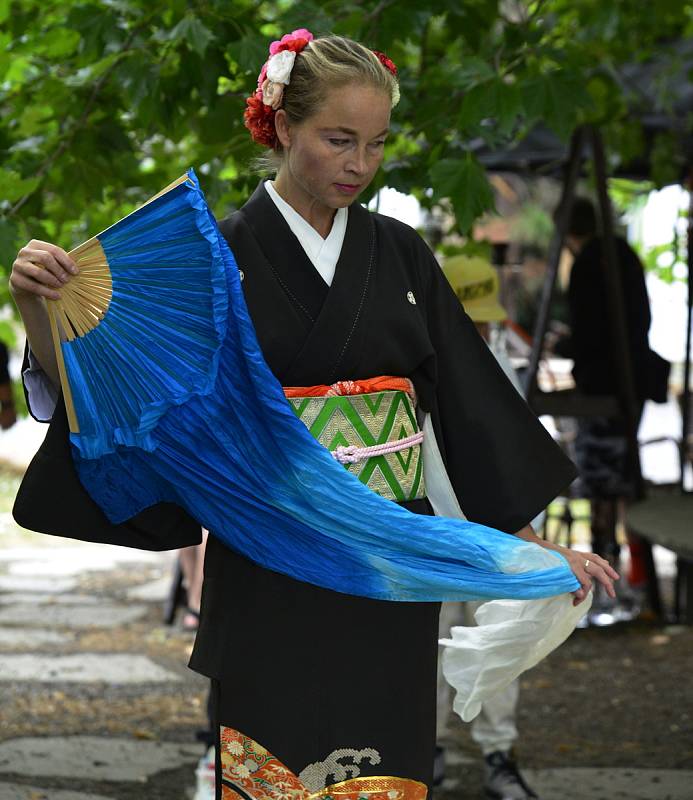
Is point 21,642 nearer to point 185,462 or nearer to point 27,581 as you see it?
point 27,581

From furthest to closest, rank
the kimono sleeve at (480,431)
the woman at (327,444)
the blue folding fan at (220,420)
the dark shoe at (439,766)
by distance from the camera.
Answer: the dark shoe at (439,766)
the kimono sleeve at (480,431)
the woman at (327,444)
the blue folding fan at (220,420)

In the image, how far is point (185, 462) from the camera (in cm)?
247

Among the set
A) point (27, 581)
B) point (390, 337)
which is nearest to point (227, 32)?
point (390, 337)

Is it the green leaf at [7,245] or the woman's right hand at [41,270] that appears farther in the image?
the green leaf at [7,245]

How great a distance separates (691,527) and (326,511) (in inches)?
128

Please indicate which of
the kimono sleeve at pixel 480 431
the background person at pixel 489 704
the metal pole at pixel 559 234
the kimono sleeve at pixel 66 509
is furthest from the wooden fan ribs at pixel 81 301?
the metal pole at pixel 559 234

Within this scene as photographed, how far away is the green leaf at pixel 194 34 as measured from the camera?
3.47 m

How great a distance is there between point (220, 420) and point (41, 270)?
16.5 inches

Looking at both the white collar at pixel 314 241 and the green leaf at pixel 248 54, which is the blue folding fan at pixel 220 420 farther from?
the green leaf at pixel 248 54

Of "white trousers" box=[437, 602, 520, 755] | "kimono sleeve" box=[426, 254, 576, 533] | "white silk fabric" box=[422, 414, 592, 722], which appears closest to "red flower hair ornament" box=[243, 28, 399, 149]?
"kimono sleeve" box=[426, 254, 576, 533]

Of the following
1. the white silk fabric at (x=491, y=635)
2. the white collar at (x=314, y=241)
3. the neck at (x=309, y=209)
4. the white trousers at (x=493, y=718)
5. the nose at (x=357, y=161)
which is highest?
the nose at (x=357, y=161)

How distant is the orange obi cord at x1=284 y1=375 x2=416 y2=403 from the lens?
2.49m

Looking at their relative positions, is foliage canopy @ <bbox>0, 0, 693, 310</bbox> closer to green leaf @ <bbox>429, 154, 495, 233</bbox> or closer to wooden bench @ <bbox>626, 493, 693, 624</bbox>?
green leaf @ <bbox>429, 154, 495, 233</bbox>

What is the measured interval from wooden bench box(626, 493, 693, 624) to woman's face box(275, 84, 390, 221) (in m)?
2.73
